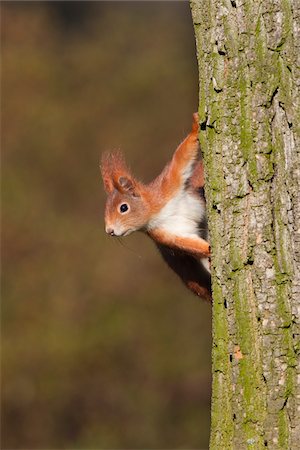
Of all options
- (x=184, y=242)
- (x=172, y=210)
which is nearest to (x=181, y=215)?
(x=172, y=210)

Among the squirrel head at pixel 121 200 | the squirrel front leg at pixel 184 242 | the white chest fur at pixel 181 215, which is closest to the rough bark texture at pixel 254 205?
the squirrel front leg at pixel 184 242

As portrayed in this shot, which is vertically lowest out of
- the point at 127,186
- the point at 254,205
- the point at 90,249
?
the point at 90,249

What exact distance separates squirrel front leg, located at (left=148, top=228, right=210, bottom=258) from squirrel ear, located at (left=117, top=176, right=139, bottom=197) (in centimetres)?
21

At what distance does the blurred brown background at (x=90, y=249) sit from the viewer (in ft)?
29.1

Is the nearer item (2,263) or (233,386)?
(233,386)

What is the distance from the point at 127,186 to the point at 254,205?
1.34 m

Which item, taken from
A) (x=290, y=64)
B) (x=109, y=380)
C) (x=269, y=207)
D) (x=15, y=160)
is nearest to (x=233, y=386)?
(x=269, y=207)

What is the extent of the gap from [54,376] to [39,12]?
224 inches

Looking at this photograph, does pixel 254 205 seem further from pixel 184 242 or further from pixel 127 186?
pixel 127 186

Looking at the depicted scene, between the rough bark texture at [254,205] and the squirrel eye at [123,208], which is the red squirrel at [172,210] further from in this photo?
the rough bark texture at [254,205]

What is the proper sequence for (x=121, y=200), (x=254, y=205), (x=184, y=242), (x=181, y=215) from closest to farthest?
(x=254, y=205) < (x=184, y=242) < (x=181, y=215) < (x=121, y=200)

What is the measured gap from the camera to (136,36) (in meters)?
12.9

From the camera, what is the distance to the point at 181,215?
4.25 m

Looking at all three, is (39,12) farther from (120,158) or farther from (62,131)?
(120,158)
